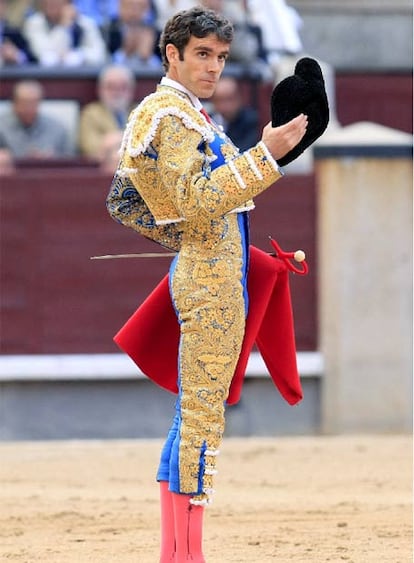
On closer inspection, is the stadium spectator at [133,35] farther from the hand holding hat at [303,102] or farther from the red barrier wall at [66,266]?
the hand holding hat at [303,102]

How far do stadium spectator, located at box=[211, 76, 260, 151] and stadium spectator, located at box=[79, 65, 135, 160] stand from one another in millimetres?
524

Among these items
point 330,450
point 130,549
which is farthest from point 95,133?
point 130,549

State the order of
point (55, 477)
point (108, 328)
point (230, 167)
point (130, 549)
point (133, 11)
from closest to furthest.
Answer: point (230, 167), point (130, 549), point (55, 477), point (108, 328), point (133, 11)

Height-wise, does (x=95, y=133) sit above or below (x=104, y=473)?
A: above

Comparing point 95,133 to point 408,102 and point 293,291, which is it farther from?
point 408,102

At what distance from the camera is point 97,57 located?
866 centimetres

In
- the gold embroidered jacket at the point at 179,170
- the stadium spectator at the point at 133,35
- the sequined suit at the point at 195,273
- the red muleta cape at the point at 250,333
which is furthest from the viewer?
the stadium spectator at the point at 133,35

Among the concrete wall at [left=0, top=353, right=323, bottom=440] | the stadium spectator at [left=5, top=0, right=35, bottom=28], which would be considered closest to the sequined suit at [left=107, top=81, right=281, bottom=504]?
the concrete wall at [left=0, top=353, right=323, bottom=440]

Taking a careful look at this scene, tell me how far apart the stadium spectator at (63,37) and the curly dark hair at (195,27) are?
5.28 m

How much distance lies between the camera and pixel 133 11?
27.9 ft

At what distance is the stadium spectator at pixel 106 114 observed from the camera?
7883 millimetres

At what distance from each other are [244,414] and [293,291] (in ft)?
2.09

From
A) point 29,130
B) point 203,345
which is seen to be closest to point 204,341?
point 203,345

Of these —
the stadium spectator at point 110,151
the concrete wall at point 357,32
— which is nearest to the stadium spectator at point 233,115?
the stadium spectator at point 110,151
